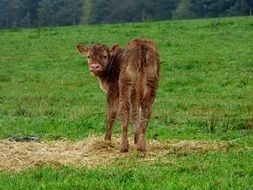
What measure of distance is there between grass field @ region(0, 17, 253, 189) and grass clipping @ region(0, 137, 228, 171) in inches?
5.7

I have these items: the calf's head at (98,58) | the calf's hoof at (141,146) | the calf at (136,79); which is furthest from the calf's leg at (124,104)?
the calf's head at (98,58)

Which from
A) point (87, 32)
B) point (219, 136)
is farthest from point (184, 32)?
point (219, 136)

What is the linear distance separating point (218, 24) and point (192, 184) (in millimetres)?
31233

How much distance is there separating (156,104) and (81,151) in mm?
8528

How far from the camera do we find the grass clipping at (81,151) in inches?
451

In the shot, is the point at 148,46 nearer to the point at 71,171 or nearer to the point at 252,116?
the point at 71,171

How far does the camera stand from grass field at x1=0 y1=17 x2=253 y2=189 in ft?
33.2

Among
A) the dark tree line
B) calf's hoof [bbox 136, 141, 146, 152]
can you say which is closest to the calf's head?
calf's hoof [bbox 136, 141, 146, 152]

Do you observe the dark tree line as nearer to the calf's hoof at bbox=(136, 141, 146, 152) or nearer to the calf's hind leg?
the calf's hind leg

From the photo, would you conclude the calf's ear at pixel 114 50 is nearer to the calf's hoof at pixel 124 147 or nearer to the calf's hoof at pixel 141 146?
the calf's hoof at pixel 124 147

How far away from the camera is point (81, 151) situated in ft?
40.8

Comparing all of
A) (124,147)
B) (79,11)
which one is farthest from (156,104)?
(79,11)

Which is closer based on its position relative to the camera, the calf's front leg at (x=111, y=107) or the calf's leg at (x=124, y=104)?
the calf's leg at (x=124, y=104)

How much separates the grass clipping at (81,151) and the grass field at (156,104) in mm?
146
